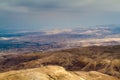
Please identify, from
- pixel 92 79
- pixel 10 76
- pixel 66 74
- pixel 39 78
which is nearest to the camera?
pixel 39 78

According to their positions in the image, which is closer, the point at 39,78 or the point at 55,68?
the point at 39,78

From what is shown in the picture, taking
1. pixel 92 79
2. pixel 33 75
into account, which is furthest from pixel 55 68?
pixel 92 79

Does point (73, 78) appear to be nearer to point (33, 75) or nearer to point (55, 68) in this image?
point (55, 68)

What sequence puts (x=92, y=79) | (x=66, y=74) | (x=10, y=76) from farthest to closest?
(x=92, y=79), (x=66, y=74), (x=10, y=76)

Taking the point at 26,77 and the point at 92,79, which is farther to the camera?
the point at 92,79

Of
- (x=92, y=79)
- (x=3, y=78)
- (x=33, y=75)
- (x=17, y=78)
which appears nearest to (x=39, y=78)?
(x=33, y=75)

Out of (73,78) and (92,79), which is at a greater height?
(73,78)

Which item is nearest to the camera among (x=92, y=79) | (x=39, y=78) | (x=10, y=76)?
(x=39, y=78)

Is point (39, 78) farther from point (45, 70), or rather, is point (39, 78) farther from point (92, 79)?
point (92, 79)
